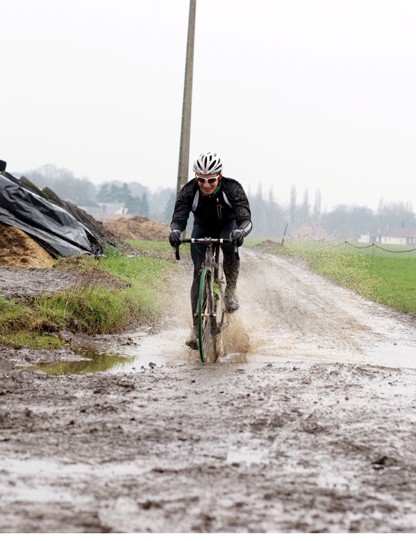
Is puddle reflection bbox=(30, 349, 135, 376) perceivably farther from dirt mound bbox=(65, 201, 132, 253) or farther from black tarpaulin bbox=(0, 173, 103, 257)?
dirt mound bbox=(65, 201, 132, 253)

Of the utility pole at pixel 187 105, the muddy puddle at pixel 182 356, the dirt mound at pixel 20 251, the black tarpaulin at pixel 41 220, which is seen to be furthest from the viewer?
the utility pole at pixel 187 105

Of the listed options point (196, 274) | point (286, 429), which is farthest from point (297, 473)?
point (196, 274)

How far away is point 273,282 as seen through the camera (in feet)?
72.5

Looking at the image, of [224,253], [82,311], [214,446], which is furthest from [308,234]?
[214,446]

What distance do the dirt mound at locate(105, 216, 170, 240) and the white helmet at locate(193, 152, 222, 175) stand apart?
37.0 meters

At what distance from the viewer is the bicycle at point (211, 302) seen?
9969mm

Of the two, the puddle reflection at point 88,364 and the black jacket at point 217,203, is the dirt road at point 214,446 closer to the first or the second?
the puddle reflection at point 88,364

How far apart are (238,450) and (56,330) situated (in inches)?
240

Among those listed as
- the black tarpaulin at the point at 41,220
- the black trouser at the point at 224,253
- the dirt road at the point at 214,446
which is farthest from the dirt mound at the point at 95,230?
the dirt road at the point at 214,446

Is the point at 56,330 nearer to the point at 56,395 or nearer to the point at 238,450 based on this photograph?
the point at 56,395

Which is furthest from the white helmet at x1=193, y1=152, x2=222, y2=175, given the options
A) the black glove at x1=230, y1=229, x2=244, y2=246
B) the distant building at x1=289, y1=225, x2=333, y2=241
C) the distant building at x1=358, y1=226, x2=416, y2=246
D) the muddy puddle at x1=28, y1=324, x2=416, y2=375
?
the distant building at x1=358, y1=226, x2=416, y2=246

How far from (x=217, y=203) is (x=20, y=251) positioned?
9589 millimetres

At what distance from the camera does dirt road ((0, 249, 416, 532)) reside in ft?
13.8

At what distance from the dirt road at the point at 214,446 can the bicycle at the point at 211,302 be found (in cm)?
22
